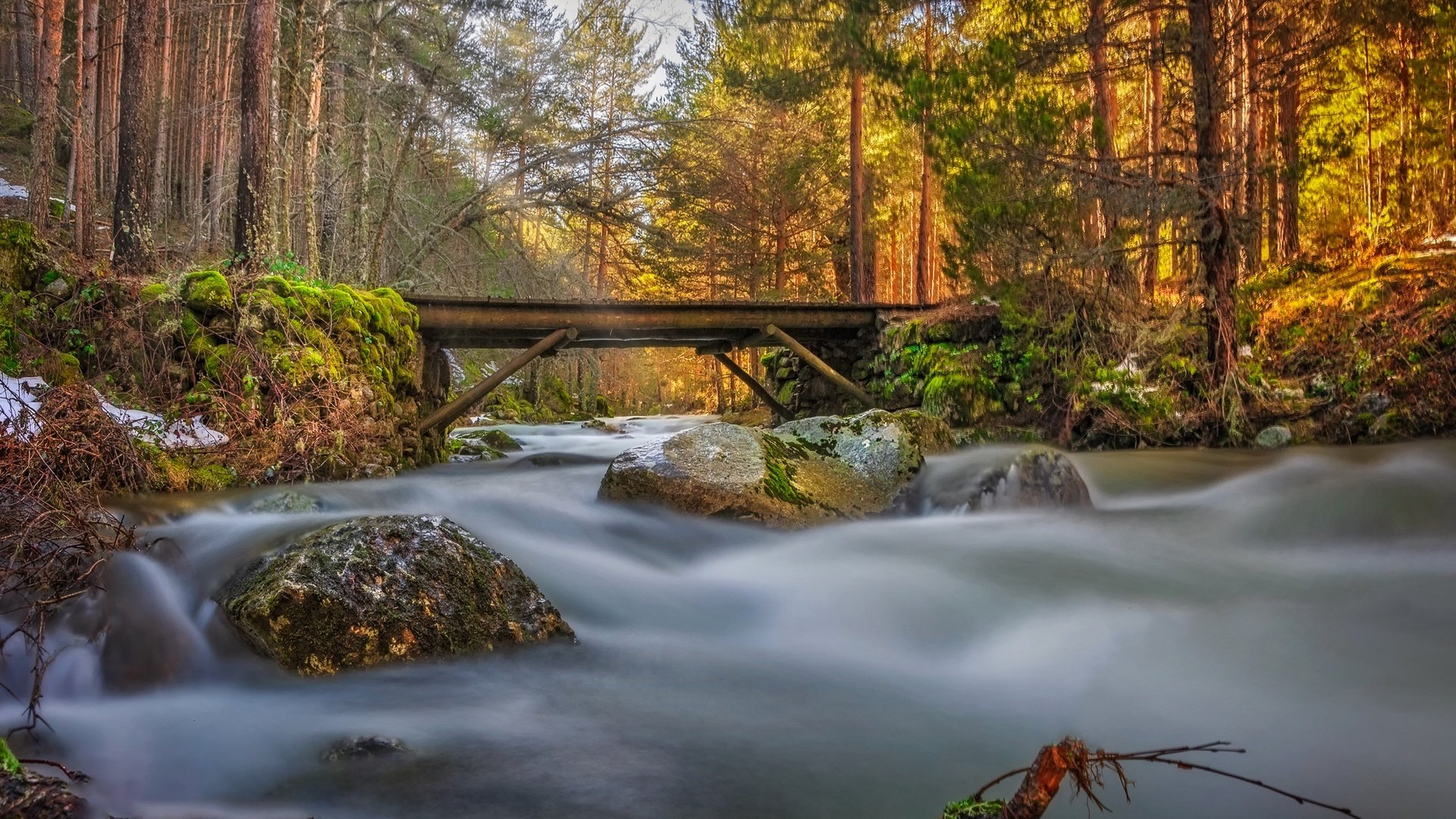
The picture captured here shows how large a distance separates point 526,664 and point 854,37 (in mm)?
11027

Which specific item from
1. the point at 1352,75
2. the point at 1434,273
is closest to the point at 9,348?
the point at 1434,273

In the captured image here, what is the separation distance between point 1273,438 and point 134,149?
42.4ft

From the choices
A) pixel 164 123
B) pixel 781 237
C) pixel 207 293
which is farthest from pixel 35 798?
pixel 781 237

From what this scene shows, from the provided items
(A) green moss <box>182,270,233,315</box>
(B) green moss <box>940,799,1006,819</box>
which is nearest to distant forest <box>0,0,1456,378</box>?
(A) green moss <box>182,270,233,315</box>

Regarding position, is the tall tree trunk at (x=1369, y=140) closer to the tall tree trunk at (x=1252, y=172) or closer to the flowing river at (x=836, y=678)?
the tall tree trunk at (x=1252, y=172)

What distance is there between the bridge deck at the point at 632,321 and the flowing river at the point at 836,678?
4629mm

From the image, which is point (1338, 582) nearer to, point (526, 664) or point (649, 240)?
point (526, 664)

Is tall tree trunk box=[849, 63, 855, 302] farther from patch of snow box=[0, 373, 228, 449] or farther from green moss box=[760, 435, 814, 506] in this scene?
patch of snow box=[0, 373, 228, 449]

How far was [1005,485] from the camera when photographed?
7.61m

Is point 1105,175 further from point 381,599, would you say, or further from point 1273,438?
point 381,599

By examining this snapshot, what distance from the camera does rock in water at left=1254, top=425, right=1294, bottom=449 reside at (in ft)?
32.8

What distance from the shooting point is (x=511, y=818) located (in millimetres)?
2701

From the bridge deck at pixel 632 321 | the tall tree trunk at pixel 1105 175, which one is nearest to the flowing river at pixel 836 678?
the tall tree trunk at pixel 1105 175

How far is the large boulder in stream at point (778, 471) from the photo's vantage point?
7.07m
